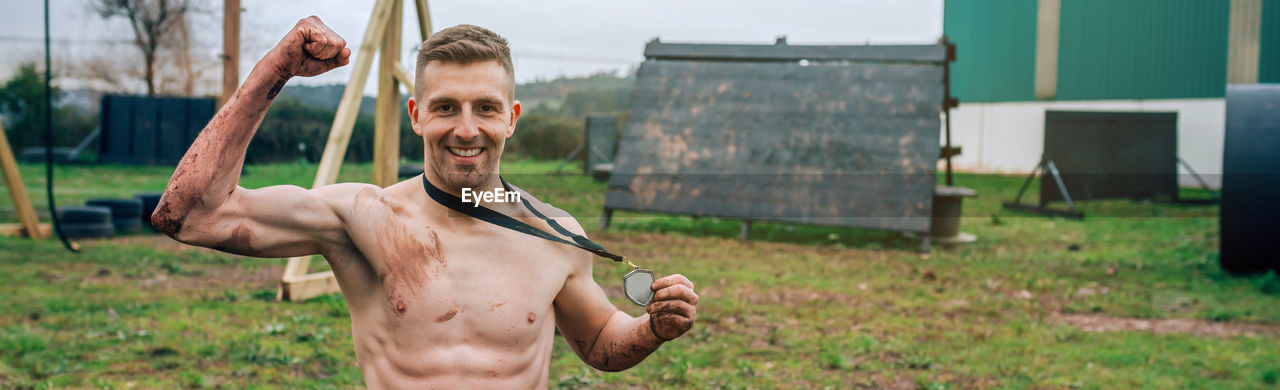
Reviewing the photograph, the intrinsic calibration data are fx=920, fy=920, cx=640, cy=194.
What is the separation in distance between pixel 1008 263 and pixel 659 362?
5.79 m

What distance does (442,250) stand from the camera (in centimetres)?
221

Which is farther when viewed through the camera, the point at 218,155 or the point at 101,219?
the point at 101,219

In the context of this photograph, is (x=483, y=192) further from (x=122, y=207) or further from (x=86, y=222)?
(x=122, y=207)

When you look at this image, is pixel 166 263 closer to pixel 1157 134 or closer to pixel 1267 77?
pixel 1157 134

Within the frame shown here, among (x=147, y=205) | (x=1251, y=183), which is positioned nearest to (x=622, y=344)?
(x=1251, y=183)

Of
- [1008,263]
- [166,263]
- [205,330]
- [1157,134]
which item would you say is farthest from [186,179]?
[1157,134]

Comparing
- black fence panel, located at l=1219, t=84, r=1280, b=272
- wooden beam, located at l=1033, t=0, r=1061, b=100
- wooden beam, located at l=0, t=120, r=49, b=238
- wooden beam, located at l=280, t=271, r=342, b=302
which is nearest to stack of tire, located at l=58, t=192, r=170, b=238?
wooden beam, located at l=0, t=120, r=49, b=238

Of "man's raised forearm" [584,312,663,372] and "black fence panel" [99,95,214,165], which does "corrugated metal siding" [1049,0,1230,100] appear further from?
"man's raised forearm" [584,312,663,372]

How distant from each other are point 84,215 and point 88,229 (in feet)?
0.56

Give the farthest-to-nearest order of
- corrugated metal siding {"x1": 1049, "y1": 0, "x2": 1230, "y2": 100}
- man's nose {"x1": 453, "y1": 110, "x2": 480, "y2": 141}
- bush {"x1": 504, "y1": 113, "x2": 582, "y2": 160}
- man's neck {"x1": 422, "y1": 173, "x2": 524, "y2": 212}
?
1. bush {"x1": 504, "y1": 113, "x2": 582, "y2": 160}
2. corrugated metal siding {"x1": 1049, "y1": 0, "x2": 1230, "y2": 100}
3. man's neck {"x1": 422, "y1": 173, "x2": 524, "y2": 212}
4. man's nose {"x1": 453, "y1": 110, "x2": 480, "y2": 141}

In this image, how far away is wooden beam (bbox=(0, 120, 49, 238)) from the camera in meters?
9.05

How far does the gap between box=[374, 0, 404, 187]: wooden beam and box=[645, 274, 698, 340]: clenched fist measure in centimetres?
542

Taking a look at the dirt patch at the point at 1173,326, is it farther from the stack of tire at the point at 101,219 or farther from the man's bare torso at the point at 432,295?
the stack of tire at the point at 101,219

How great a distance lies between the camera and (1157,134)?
17.0 m
